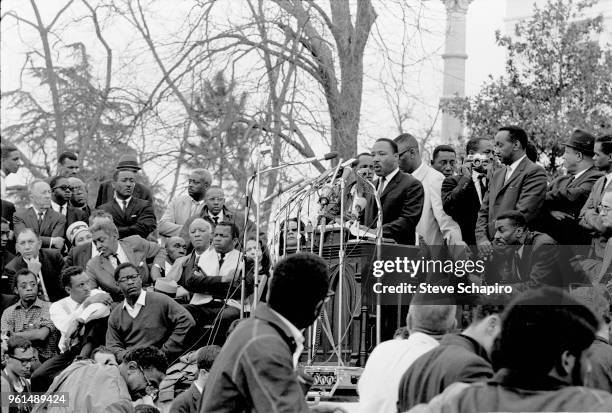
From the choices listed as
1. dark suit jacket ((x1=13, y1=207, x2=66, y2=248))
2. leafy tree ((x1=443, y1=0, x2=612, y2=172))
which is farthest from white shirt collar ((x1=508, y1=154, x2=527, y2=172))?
leafy tree ((x1=443, y1=0, x2=612, y2=172))

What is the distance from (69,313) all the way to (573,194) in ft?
16.5

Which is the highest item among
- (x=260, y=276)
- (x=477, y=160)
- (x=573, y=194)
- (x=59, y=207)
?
(x=477, y=160)

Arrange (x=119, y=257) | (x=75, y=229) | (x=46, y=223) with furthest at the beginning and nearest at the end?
1. (x=46, y=223)
2. (x=75, y=229)
3. (x=119, y=257)

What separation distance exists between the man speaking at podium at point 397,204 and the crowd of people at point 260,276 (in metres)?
0.02

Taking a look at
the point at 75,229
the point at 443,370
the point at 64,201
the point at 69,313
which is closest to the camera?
the point at 443,370

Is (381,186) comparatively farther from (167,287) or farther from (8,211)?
(8,211)

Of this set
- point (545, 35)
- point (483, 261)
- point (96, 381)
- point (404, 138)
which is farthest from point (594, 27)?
point (96, 381)

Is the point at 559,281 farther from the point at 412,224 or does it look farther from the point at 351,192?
the point at 351,192

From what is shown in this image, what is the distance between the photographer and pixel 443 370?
574 centimetres

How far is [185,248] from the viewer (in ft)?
43.9

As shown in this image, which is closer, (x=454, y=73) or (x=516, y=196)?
(x=516, y=196)

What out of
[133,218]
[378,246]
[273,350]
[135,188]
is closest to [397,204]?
[378,246]

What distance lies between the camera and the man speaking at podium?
36.4 ft

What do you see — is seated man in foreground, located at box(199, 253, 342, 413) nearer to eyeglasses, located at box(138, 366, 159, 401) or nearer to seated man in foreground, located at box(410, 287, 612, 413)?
seated man in foreground, located at box(410, 287, 612, 413)
